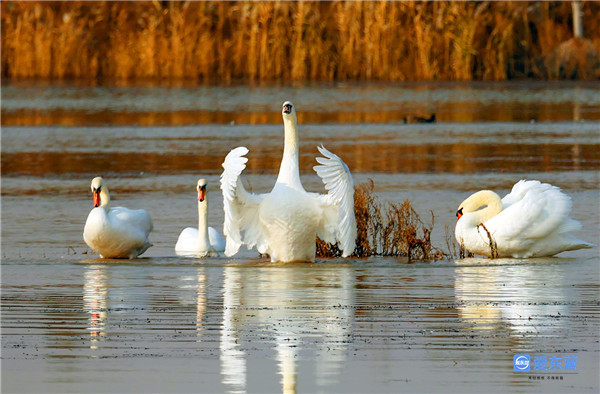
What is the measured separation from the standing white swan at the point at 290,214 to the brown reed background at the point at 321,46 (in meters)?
24.8

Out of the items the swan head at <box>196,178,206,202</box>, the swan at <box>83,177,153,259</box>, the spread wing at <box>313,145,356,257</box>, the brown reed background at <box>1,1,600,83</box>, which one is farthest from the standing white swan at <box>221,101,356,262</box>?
the brown reed background at <box>1,1,600,83</box>

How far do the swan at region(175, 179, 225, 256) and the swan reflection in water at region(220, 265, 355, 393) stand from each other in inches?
34.6

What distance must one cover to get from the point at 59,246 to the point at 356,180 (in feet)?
20.3

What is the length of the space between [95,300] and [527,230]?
403 cm

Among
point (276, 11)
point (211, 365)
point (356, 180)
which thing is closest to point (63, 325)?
point (211, 365)

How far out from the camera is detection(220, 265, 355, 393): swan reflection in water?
289 inches

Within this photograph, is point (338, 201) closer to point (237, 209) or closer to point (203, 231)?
point (237, 209)

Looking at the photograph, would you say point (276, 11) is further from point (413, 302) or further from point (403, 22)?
point (413, 302)

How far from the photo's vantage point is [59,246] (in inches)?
504

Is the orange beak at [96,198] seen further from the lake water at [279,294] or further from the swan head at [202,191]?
the swan head at [202,191]

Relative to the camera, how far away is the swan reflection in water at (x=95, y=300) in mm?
8383

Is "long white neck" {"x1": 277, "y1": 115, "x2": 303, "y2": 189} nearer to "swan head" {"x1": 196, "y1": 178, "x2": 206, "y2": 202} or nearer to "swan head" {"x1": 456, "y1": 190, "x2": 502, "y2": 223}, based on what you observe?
"swan head" {"x1": 196, "y1": 178, "x2": 206, "y2": 202}

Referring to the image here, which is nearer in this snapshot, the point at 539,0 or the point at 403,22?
the point at 403,22

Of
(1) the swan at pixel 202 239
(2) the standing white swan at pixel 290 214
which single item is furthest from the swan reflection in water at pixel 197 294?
(1) the swan at pixel 202 239
